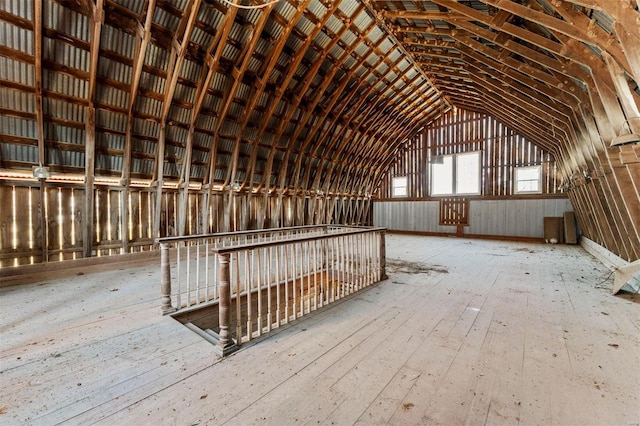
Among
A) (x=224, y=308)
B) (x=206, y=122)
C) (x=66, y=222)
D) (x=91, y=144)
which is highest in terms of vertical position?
(x=206, y=122)

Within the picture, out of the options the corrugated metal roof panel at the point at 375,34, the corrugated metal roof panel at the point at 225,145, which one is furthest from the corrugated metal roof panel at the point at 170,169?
the corrugated metal roof panel at the point at 375,34

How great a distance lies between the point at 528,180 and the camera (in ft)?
37.4

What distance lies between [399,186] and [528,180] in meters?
5.65

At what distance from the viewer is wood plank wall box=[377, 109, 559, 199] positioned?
11.3m

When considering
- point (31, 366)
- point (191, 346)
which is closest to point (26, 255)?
point (31, 366)

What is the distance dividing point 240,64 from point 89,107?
338 cm

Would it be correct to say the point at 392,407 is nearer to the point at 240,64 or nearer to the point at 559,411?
the point at 559,411

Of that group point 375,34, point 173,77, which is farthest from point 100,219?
point 375,34

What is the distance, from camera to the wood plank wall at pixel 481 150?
1130 cm

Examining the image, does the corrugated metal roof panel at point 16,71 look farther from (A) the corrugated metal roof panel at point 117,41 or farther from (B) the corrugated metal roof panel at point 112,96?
(A) the corrugated metal roof panel at point 117,41

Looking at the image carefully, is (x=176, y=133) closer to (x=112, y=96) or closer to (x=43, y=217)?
(x=112, y=96)

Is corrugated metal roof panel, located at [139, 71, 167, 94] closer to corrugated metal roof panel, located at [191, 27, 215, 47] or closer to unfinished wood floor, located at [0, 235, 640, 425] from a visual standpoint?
corrugated metal roof panel, located at [191, 27, 215, 47]

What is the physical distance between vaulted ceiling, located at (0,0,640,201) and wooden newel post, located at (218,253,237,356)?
3.65 metres

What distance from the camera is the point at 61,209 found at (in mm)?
5934
